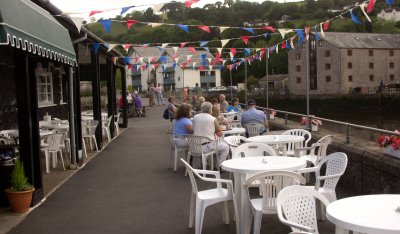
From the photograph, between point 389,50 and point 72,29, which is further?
point 389,50

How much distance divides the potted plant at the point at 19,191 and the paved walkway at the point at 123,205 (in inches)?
7.4

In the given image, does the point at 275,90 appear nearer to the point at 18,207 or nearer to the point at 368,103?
the point at 368,103

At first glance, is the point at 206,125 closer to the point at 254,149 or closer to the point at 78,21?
the point at 254,149

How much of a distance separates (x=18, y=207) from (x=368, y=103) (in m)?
61.2

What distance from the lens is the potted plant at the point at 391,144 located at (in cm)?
594

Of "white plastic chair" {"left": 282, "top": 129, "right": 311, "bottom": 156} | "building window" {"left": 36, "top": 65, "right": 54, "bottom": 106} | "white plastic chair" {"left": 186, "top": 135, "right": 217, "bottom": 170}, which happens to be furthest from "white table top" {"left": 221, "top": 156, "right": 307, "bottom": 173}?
"building window" {"left": 36, "top": 65, "right": 54, "bottom": 106}

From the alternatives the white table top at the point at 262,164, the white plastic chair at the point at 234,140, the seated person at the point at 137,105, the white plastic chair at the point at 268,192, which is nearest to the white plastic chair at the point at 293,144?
the white plastic chair at the point at 234,140

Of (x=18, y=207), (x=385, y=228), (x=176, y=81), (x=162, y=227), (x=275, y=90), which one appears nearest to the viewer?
(x=385, y=228)

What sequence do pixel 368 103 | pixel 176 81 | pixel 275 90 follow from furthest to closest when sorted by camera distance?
pixel 176 81, pixel 275 90, pixel 368 103

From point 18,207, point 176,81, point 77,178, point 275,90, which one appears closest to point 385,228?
point 18,207

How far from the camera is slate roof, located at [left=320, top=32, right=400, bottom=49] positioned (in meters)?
66.3

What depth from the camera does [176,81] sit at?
276 feet

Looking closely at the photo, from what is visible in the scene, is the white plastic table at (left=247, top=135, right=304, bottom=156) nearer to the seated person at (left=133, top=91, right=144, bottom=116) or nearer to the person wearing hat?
the person wearing hat

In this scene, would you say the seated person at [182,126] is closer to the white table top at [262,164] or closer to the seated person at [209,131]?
the seated person at [209,131]
